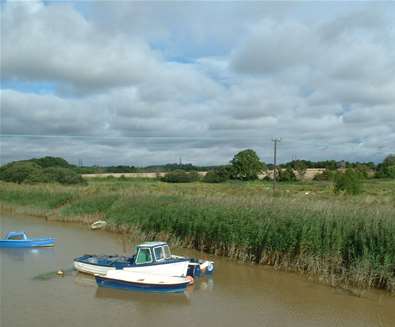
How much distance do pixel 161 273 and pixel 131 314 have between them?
6.56ft

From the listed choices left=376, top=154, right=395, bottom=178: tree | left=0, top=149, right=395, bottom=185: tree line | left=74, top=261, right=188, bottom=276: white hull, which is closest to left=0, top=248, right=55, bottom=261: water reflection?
left=74, top=261, right=188, bottom=276: white hull

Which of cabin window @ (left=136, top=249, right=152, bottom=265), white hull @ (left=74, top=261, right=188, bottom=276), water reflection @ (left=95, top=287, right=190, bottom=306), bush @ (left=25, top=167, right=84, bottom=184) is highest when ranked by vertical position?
bush @ (left=25, top=167, right=84, bottom=184)

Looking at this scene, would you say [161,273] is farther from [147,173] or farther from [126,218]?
[147,173]

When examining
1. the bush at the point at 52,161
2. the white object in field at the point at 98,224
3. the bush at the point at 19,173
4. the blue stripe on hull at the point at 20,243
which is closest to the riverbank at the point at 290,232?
the white object in field at the point at 98,224

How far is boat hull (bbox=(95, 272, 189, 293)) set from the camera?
1209cm

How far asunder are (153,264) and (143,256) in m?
0.49

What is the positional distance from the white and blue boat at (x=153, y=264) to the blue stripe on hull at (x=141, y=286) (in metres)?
0.54

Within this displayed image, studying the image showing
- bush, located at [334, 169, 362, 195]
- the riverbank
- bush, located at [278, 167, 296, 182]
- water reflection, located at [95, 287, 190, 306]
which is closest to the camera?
water reflection, located at [95, 287, 190, 306]

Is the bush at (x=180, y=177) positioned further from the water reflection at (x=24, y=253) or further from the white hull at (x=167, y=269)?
the white hull at (x=167, y=269)

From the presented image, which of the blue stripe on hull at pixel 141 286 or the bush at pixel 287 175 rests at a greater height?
the bush at pixel 287 175

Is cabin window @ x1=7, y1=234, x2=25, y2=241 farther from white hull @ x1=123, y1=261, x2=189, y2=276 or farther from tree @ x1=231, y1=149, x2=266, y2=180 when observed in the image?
tree @ x1=231, y1=149, x2=266, y2=180

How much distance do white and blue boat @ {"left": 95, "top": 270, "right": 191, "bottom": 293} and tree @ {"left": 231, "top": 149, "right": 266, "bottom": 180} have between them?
252 ft

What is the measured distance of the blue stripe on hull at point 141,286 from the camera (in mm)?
12141

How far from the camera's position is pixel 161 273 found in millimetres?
12758
